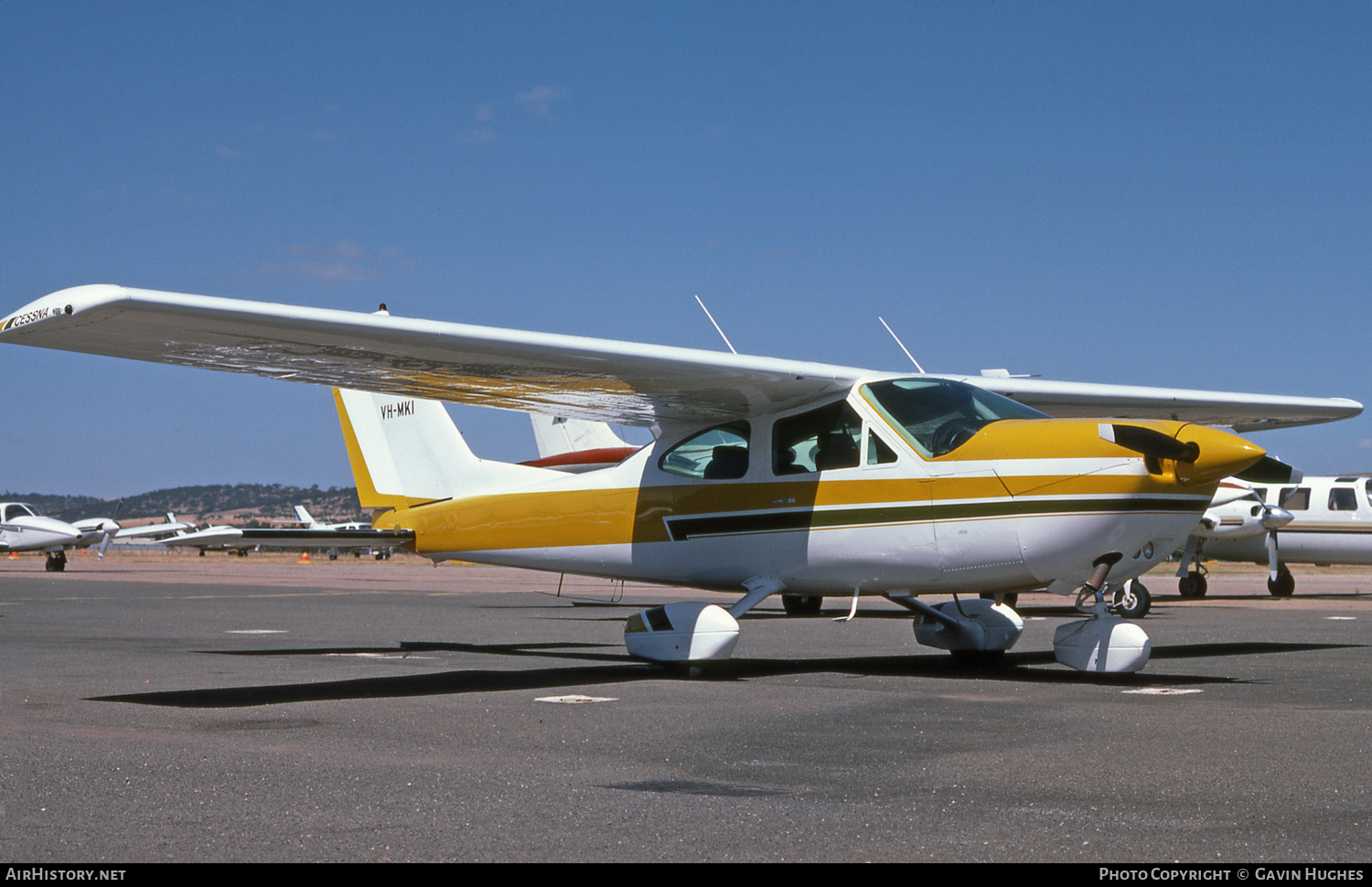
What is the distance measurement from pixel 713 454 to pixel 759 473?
1.70 ft

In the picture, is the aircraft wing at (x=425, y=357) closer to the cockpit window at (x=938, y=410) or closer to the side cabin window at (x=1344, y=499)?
the cockpit window at (x=938, y=410)

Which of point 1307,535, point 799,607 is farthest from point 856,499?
point 1307,535

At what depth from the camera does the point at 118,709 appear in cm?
668

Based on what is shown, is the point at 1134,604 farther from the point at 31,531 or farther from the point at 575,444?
the point at 31,531

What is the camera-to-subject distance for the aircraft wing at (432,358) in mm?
6863

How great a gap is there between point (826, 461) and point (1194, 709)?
10.2ft

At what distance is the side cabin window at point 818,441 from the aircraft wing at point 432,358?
0.57ft

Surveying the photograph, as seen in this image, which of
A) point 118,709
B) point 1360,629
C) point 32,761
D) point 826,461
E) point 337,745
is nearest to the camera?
point 32,761

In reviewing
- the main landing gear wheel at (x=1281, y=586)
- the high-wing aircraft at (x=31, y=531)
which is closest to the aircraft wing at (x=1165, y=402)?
the main landing gear wheel at (x=1281, y=586)

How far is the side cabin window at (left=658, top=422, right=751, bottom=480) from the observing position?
31.2 ft

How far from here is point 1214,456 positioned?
7.29 m

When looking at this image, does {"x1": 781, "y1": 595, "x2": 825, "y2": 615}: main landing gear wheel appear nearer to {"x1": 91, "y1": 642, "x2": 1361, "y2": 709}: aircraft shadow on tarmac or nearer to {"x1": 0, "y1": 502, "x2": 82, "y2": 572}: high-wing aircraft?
{"x1": 91, "y1": 642, "x2": 1361, "y2": 709}: aircraft shadow on tarmac
